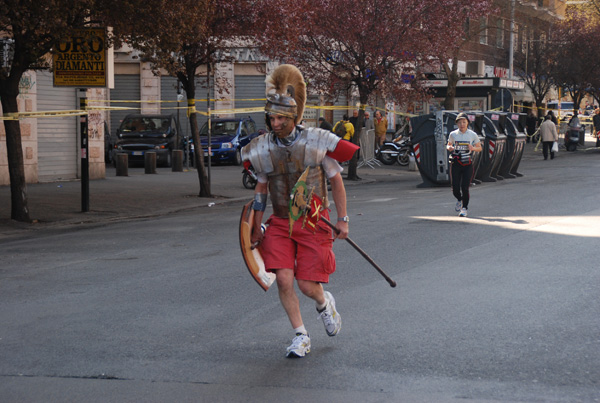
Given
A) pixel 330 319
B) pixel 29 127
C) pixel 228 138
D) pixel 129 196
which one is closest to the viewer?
pixel 330 319

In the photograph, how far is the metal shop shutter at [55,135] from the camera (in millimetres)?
23656

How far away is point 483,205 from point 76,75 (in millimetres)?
7392

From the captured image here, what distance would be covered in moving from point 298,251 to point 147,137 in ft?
83.9

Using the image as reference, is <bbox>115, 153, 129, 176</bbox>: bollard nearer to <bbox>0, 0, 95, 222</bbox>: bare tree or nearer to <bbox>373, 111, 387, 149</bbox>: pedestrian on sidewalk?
<bbox>0, 0, 95, 222</bbox>: bare tree

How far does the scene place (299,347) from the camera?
580 centimetres

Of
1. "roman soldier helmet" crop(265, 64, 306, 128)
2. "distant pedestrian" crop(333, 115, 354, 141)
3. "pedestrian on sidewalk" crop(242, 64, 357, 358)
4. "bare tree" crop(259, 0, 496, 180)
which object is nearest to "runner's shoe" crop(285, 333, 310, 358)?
"pedestrian on sidewalk" crop(242, 64, 357, 358)

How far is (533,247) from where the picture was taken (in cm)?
1055

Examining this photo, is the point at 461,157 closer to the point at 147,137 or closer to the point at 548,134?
the point at 147,137

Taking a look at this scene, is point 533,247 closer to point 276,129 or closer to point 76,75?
point 276,129

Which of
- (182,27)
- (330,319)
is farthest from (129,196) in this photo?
(330,319)

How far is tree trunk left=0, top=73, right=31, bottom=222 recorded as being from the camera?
14.7 m

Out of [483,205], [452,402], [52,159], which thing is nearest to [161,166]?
[52,159]

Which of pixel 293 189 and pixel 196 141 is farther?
pixel 196 141

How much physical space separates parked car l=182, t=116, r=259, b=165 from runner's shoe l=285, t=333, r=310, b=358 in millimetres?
25250
